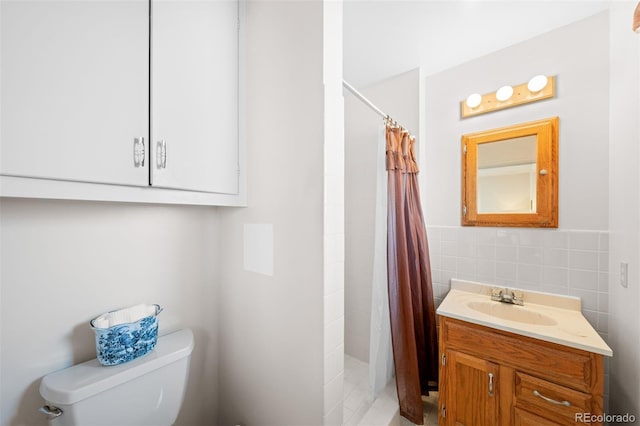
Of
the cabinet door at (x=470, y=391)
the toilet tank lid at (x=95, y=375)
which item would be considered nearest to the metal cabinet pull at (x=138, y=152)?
the toilet tank lid at (x=95, y=375)

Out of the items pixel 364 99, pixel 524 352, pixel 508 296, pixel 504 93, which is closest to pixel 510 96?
pixel 504 93

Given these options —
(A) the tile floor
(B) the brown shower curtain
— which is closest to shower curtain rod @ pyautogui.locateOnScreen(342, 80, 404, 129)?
(B) the brown shower curtain

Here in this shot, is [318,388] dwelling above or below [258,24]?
below

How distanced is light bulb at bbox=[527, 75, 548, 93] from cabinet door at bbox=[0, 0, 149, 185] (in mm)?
2052

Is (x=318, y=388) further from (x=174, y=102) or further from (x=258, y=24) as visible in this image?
(x=258, y=24)

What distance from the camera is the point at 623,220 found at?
1.17 metres

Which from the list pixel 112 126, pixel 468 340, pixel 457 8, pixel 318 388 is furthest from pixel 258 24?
pixel 468 340

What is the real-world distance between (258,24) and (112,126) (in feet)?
2.63

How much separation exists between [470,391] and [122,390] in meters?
1.61

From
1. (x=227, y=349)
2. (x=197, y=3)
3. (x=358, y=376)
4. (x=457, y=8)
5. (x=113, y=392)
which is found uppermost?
(x=457, y=8)

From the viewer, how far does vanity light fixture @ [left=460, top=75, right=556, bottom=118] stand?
150cm

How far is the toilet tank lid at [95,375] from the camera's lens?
780 mm

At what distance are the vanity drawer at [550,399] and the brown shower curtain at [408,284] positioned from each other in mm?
491

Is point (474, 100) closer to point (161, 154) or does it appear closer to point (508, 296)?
point (508, 296)
